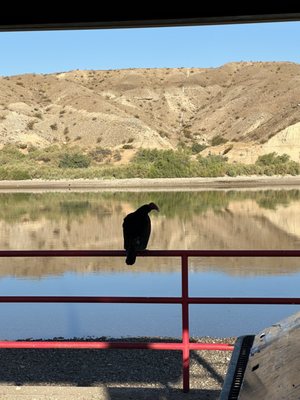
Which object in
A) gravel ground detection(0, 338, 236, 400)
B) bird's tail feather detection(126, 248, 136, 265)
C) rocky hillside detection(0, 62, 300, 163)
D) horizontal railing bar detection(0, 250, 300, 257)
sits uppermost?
rocky hillside detection(0, 62, 300, 163)

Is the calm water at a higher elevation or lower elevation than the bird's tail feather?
lower

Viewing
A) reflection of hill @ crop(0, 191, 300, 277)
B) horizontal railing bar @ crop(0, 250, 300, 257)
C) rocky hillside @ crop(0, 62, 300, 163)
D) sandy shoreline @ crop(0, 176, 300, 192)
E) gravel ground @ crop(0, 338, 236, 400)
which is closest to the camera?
horizontal railing bar @ crop(0, 250, 300, 257)

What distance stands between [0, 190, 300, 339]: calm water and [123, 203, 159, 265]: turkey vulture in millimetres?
4549

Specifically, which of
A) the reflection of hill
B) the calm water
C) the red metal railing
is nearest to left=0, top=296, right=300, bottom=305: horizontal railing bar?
the red metal railing

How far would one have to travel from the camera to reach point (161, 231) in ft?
93.0

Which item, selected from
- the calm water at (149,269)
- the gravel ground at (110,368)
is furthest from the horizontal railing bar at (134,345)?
the calm water at (149,269)

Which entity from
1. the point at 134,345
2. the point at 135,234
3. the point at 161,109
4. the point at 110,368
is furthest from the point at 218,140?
the point at 134,345

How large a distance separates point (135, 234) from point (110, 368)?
2.28 meters

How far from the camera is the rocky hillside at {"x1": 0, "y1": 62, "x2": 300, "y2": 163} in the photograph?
75.8 metres

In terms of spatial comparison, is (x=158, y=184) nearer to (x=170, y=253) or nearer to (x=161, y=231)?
(x=161, y=231)

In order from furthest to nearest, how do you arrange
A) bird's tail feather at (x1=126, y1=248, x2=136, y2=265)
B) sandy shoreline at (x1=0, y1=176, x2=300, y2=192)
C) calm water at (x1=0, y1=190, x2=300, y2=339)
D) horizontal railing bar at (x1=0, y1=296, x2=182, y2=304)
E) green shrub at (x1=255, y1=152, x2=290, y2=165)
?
green shrub at (x1=255, y1=152, x2=290, y2=165) < sandy shoreline at (x1=0, y1=176, x2=300, y2=192) < calm water at (x1=0, y1=190, x2=300, y2=339) < bird's tail feather at (x1=126, y1=248, x2=136, y2=265) < horizontal railing bar at (x1=0, y1=296, x2=182, y2=304)

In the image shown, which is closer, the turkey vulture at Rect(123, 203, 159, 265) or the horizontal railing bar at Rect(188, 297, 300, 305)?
the horizontal railing bar at Rect(188, 297, 300, 305)

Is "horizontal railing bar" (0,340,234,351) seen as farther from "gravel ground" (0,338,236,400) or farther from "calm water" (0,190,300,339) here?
"calm water" (0,190,300,339)

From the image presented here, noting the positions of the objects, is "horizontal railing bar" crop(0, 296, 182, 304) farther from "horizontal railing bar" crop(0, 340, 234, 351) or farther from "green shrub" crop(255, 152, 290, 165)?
"green shrub" crop(255, 152, 290, 165)
